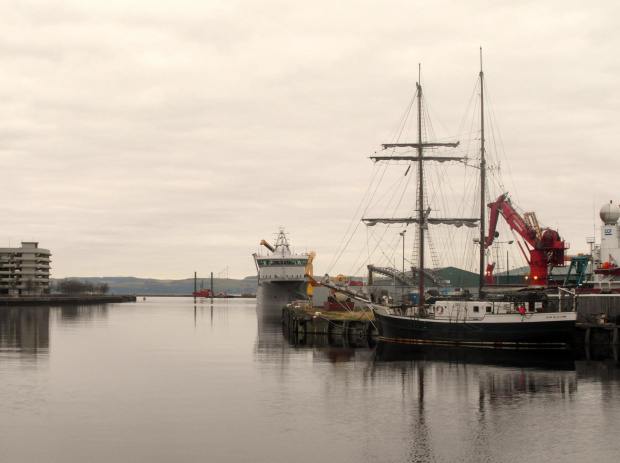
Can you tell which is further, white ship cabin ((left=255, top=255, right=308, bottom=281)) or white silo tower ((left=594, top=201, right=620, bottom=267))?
white ship cabin ((left=255, top=255, right=308, bottom=281))

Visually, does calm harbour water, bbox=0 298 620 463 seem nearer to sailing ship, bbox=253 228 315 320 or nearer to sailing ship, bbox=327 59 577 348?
sailing ship, bbox=327 59 577 348

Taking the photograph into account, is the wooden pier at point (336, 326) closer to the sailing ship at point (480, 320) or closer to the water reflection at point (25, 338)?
the sailing ship at point (480, 320)

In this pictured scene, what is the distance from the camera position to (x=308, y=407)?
3077 centimetres

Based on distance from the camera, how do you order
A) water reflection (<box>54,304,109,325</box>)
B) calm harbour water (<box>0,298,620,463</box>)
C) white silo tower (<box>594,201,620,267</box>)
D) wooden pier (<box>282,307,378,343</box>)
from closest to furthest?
calm harbour water (<box>0,298,620,463</box>)
white silo tower (<box>594,201,620,267</box>)
wooden pier (<box>282,307,378,343</box>)
water reflection (<box>54,304,109,325</box>)

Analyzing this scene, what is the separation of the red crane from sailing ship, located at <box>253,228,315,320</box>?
151 feet

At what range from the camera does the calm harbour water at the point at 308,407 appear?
23.5m

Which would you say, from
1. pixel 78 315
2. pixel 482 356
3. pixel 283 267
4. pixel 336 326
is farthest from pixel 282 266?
pixel 482 356

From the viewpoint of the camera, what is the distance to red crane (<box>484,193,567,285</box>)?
71.4m

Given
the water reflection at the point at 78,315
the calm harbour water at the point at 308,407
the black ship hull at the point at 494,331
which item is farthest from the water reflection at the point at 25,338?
the black ship hull at the point at 494,331

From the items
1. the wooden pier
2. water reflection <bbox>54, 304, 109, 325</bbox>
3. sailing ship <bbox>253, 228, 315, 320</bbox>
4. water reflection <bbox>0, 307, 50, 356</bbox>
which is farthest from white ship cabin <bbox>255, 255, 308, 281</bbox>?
the wooden pier

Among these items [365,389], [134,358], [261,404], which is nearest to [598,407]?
[365,389]

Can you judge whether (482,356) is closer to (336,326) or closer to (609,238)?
(336,326)

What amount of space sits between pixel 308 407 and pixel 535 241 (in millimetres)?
47951

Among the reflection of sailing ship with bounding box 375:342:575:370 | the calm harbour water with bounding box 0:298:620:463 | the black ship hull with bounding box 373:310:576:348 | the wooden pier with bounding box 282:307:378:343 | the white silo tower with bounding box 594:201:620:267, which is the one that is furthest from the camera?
the wooden pier with bounding box 282:307:378:343
